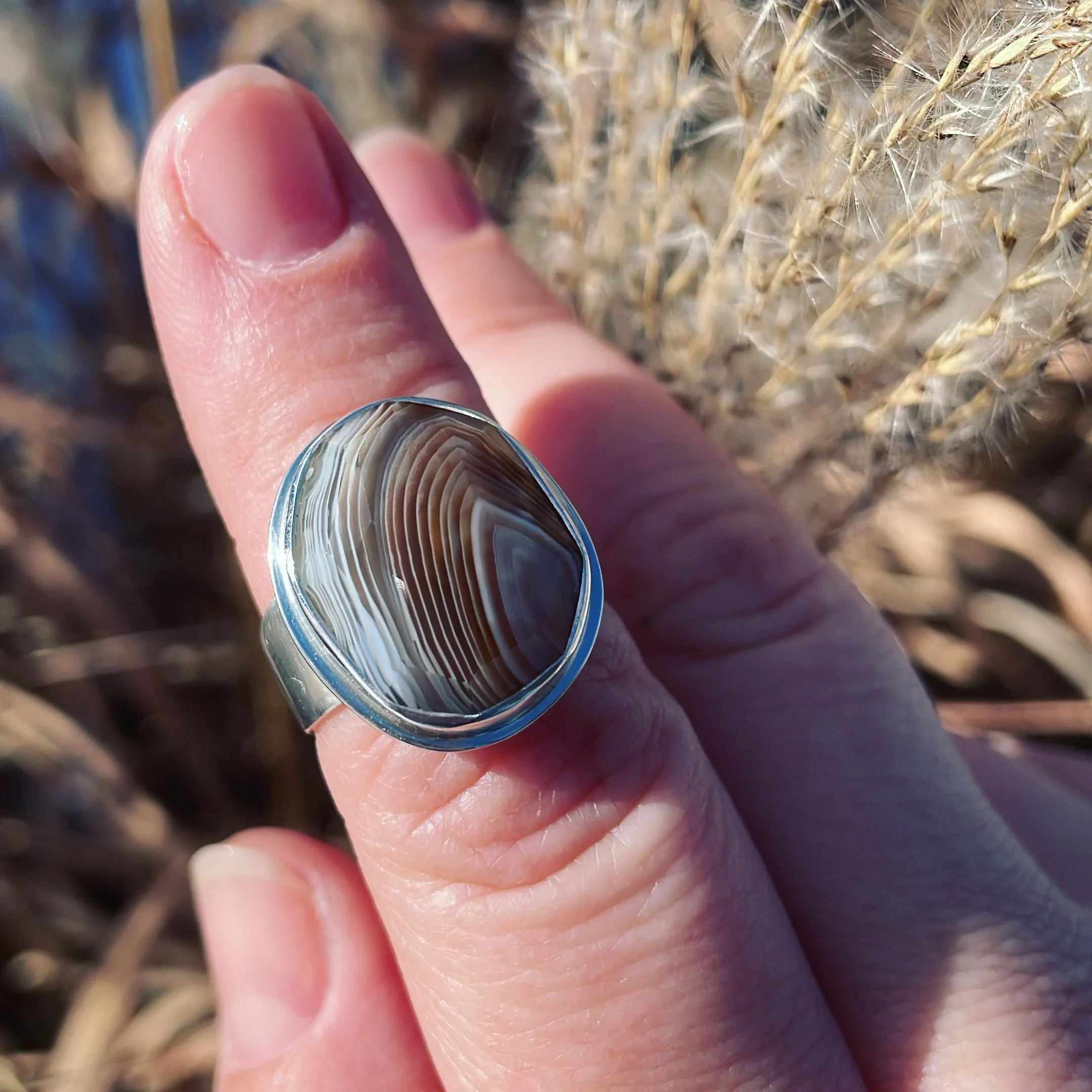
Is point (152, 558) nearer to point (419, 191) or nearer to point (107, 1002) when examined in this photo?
point (107, 1002)

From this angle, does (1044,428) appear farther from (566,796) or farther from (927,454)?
(566,796)

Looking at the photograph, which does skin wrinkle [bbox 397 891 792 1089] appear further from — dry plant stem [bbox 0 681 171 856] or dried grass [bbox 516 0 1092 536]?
dry plant stem [bbox 0 681 171 856]

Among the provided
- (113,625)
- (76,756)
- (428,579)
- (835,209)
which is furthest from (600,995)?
(113,625)

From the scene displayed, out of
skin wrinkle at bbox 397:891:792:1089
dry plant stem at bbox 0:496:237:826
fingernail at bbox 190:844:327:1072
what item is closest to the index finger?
skin wrinkle at bbox 397:891:792:1089

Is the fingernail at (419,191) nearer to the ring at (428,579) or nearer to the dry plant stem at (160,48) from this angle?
the dry plant stem at (160,48)

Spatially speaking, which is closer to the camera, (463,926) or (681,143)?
(463,926)

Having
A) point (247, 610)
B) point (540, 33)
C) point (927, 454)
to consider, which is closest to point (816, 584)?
point (927, 454)

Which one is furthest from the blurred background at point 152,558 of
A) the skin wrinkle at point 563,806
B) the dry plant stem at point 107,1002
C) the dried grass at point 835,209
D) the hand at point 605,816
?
the skin wrinkle at point 563,806
